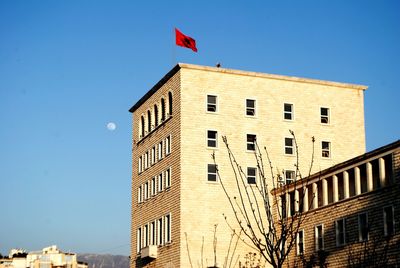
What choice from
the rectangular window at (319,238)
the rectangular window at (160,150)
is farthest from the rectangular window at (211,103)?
the rectangular window at (319,238)

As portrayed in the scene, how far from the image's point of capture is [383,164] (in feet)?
152

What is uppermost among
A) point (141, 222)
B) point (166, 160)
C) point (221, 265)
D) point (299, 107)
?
point (299, 107)

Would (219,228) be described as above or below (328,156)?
below

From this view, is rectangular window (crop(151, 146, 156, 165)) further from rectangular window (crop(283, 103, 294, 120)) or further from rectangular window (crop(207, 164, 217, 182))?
rectangular window (crop(283, 103, 294, 120))

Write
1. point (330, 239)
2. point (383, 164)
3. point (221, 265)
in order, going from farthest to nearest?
point (221, 265) → point (330, 239) → point (383, 164)

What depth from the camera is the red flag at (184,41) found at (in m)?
60.7

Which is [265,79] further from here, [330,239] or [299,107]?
[330,239]

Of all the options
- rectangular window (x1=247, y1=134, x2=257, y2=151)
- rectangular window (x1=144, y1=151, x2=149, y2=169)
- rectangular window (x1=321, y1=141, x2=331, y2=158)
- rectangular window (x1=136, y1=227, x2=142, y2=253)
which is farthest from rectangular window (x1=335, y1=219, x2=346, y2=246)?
rectangular window (x1=136, y1=227, x2=142, y2=253)

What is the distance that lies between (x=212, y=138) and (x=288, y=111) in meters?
7.21

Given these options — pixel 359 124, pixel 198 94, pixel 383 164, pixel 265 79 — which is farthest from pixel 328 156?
pixel 383 164

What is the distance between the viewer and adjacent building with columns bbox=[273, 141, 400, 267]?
45031 mm

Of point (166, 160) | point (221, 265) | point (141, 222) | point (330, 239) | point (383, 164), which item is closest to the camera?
point (383, 164)

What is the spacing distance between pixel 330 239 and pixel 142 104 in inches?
1024

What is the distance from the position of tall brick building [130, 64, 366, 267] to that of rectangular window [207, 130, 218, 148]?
0.08 m
